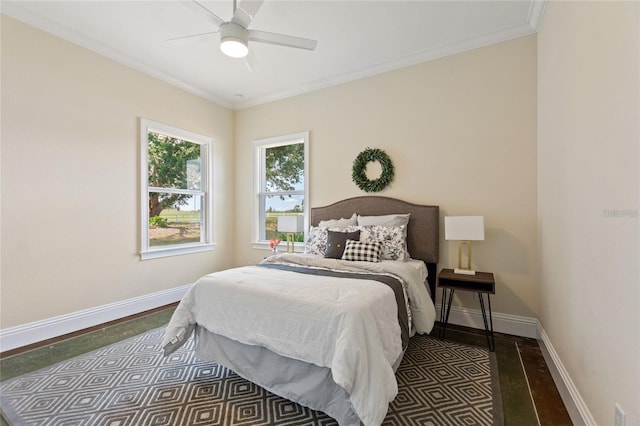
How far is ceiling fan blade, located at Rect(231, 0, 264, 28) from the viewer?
200 cm

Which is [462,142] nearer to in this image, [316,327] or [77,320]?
[316,327]

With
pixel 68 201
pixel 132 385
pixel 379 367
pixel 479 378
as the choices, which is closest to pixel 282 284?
pixel 379 367

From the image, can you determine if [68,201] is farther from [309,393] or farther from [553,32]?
[553,32]

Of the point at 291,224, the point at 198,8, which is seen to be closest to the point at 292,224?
the point at 291,224

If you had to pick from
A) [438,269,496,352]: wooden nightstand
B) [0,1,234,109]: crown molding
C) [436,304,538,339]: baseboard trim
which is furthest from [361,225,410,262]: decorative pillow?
[0,1,234,109]: crown molding

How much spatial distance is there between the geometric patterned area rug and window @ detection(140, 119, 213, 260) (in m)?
1.64

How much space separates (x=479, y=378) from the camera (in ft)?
6.84

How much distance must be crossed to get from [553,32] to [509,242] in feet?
5.95

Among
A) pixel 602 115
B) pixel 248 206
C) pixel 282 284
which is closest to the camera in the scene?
pixel 602 115

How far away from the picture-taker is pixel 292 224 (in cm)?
386

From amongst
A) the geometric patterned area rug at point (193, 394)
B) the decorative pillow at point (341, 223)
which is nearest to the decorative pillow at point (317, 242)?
the decorative pillow at point (341, 223)

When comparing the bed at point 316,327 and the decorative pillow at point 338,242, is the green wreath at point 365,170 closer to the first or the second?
the decorative pillow at point 338,242

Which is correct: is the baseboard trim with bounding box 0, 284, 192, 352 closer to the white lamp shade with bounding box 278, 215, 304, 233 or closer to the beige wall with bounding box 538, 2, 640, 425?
the white lamp shade with bounding box 278, 215, 304, 233

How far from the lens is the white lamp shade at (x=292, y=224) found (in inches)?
152
